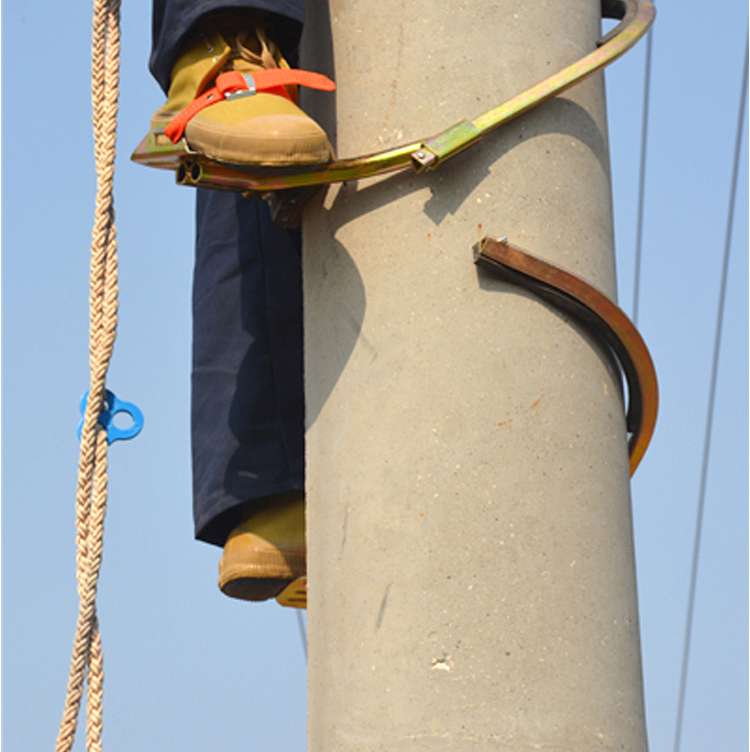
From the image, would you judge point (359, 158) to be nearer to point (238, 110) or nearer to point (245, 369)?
point (238, 110)

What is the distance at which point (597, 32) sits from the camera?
1537 millimetres

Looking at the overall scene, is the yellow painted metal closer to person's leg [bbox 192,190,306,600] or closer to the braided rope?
the braided rope

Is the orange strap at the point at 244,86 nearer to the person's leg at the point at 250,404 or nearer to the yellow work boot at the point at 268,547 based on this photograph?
Result: the person's leg at the point at 250,404

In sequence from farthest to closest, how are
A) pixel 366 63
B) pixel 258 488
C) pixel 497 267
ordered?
1. pixel 258 488
2. pixel 366 63
3. pixel 497 267

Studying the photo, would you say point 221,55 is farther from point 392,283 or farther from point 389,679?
point 389,679

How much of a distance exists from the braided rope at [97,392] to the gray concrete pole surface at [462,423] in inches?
9.6

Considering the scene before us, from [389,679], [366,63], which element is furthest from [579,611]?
[366,63]

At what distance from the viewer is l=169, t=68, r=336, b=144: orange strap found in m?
1.36

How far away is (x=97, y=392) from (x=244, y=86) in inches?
15.8

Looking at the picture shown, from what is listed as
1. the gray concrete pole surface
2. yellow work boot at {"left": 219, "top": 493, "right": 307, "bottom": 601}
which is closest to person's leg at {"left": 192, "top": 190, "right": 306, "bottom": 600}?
yellow work boot at {"left": 219, "top": 493, "right": 307, "bottom": 601}

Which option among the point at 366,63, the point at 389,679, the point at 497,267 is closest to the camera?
the point at 389,679

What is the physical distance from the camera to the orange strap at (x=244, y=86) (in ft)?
4.46

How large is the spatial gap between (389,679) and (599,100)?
78 cm

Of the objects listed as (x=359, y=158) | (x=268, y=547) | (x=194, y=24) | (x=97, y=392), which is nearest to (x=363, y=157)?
(x=359, y=158)
